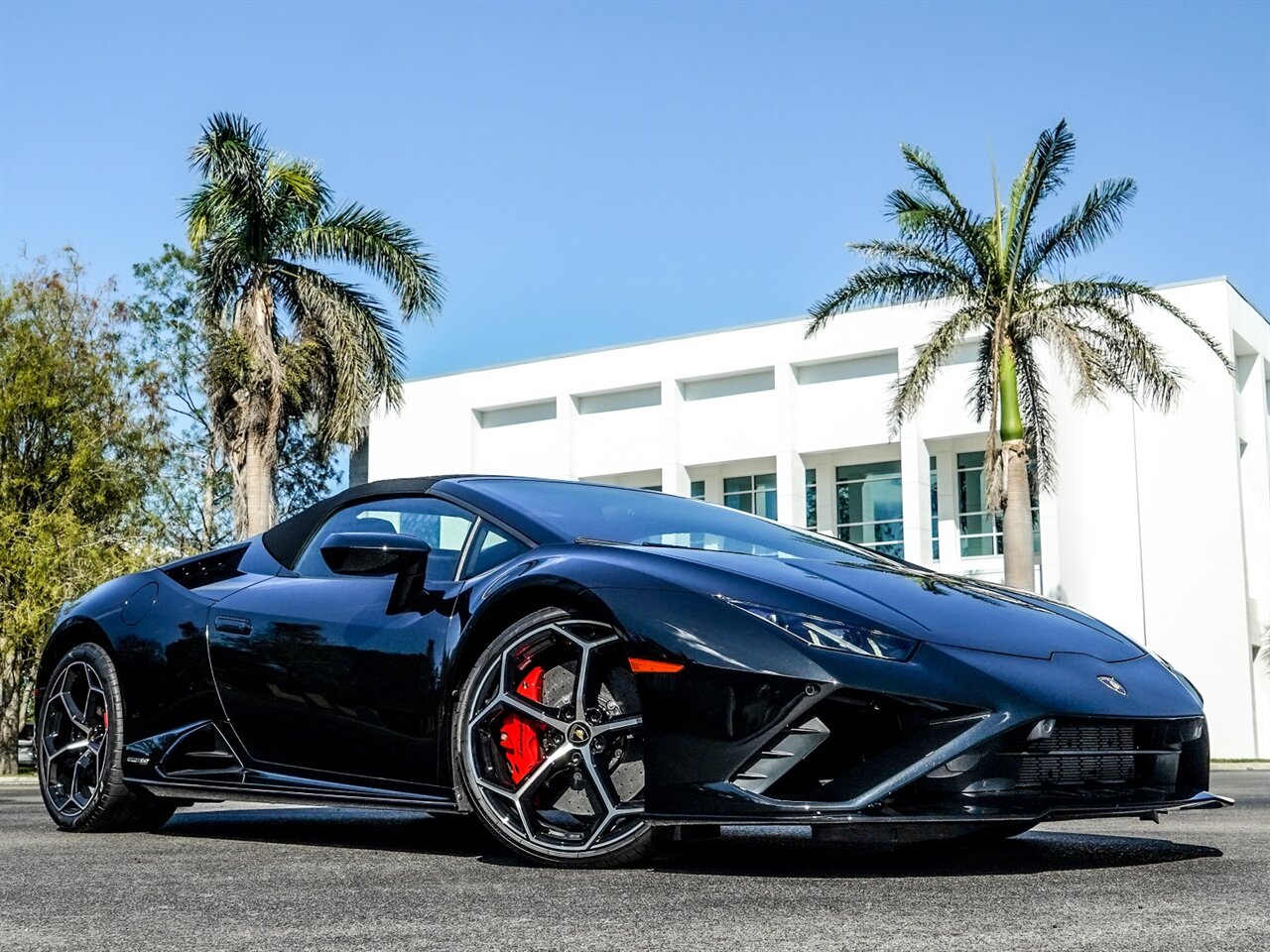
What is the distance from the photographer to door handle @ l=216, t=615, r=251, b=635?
4973 mm

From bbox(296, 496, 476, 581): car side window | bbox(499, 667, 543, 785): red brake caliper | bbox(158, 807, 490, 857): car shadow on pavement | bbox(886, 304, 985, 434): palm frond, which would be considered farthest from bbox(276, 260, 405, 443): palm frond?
bbox(499, 667, 543, 785): red brake caliper

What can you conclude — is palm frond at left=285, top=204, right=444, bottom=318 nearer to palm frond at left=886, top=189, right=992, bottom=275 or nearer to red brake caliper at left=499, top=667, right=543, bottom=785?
palm frond at left=886, top=189, right=992, bottom=275

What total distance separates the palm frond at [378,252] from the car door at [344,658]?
63.6 feet

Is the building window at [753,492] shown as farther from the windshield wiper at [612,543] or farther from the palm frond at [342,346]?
the windshield wiper at [612,543]

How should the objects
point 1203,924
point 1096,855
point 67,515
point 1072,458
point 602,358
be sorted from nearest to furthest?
point 1203,924 < point 1096,855 < point 67,515 < point 1072,458 < point 602,358

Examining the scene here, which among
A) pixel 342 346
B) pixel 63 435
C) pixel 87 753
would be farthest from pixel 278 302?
pixel 87 753

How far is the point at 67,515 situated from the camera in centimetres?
2759

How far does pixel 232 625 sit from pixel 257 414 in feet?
63.5

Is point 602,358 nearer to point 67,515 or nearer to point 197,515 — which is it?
point 197,515

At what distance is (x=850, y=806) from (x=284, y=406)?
21.3m

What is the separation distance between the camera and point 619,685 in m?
3.89

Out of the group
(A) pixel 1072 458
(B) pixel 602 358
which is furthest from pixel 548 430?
(A) pixel 1072 458

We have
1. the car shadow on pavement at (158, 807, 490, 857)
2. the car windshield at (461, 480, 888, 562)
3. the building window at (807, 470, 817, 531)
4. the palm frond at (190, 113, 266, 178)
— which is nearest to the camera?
the car windshield at (461, 480, 888, 562)

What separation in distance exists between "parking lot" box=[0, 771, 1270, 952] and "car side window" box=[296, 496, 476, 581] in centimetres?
86
